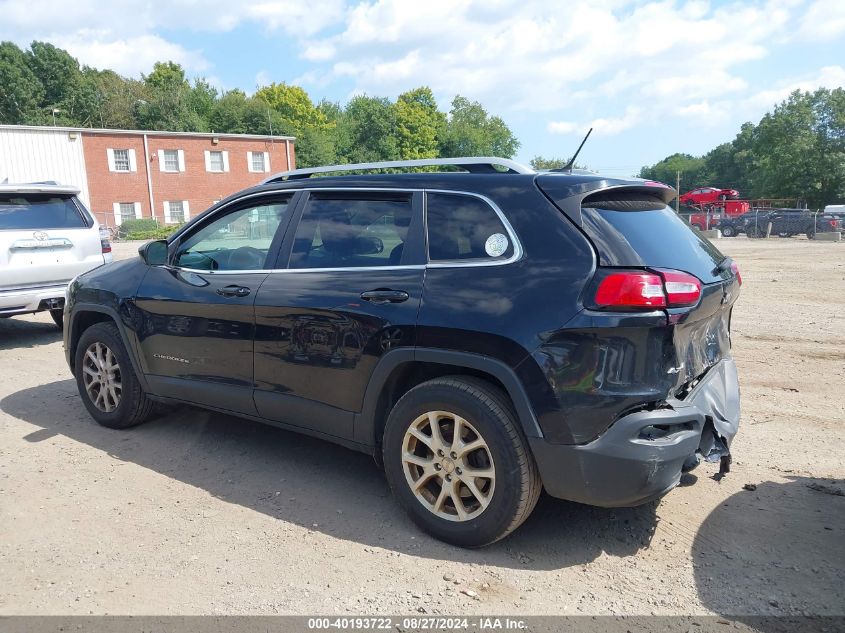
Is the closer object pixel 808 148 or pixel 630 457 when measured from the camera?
pixel 630 457

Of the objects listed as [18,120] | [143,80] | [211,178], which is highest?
[143,80]

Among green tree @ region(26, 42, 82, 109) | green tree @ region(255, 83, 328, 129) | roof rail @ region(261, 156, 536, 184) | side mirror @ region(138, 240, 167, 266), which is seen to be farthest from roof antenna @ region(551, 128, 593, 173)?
green tree @ region(255, 83, 328, 129)

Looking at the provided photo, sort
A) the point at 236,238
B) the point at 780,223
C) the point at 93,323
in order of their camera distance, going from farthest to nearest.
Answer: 1. the point at 780,223
2. the point at 93,323
3. the point at 236,238

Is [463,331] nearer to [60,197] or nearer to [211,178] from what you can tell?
[60,197]

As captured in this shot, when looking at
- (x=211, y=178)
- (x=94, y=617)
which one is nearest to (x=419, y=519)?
(x=94, y=617)

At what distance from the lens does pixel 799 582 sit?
3088 mm

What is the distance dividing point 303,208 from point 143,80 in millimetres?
90985

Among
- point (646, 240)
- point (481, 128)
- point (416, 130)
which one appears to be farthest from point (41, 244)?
point (481, 128)

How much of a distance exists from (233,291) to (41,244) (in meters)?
5.26

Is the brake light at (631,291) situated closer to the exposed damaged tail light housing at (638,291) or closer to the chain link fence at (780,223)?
the exposed damaged tail light housing at (638,291)

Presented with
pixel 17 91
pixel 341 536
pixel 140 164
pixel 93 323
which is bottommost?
pixel 341 536

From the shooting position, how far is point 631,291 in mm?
2973

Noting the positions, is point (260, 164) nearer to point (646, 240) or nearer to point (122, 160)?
point (122, 160)

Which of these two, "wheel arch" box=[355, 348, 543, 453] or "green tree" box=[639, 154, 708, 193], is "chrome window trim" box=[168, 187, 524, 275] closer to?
"wheel arch" box=[355, 348, 543, 453]
